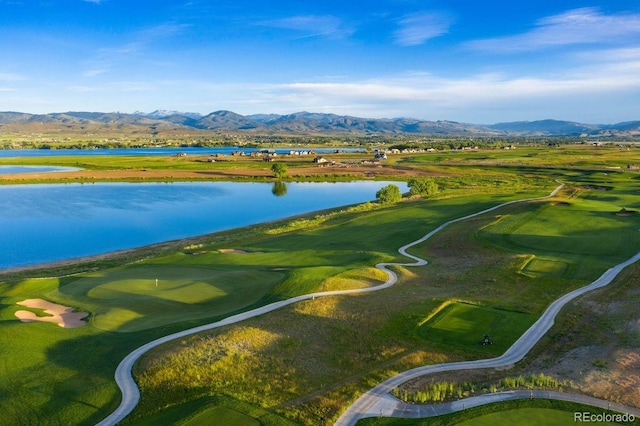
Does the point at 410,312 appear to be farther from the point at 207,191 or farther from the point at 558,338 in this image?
the point at 207,191

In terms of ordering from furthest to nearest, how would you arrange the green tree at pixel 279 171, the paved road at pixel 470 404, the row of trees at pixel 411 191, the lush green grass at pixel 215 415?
the green tree at pixel 279 171 → the row of trees at pixel 411 191 → the paved road at pixel 470 404 → the lush green grass at pixel 215 415

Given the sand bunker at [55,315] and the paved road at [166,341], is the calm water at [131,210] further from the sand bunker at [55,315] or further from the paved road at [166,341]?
the paved road at [166,341]

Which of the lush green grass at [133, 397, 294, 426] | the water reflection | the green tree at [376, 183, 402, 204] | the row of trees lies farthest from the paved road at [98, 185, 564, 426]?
the water reflection

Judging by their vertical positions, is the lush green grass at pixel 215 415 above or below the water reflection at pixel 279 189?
below

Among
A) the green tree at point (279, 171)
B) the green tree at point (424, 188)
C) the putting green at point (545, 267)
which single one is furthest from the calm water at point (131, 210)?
the putting green at point (545, 267)

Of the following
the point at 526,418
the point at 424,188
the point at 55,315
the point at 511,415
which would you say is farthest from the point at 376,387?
the point at 424,188

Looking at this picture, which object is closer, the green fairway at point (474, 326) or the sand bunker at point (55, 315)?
the green fairway at point (474, 326)
